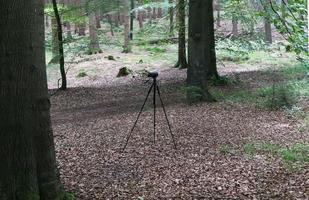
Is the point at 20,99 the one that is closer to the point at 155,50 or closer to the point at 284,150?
the point at 284,150

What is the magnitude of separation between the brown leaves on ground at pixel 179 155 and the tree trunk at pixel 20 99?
117 centimetres

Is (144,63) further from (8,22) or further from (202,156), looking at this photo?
(8,22)

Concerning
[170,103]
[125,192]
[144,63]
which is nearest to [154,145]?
[125,192]

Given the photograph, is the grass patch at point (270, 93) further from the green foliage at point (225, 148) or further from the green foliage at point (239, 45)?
the green foliage at point (225, 148)

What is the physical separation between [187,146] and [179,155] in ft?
1.91

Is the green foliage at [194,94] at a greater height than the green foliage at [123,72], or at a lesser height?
lesser

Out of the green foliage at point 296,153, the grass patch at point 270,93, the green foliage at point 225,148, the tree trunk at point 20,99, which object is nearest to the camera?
the tree trunk at point 20,99

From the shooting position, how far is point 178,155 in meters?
7.02

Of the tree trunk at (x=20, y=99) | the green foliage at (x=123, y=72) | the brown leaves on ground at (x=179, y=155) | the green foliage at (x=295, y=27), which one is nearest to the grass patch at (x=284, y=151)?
the brown leaves on ground at (x=179, y=155)

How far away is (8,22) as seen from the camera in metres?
4.20

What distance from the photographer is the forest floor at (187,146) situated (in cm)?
560

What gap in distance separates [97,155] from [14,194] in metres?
2.94

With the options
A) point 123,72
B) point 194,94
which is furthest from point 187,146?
point 123,72

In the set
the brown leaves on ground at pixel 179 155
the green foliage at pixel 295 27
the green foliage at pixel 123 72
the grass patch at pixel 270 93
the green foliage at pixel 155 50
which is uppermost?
the green foliage at pixel 295 27
